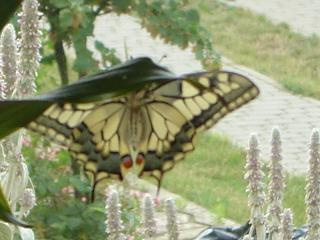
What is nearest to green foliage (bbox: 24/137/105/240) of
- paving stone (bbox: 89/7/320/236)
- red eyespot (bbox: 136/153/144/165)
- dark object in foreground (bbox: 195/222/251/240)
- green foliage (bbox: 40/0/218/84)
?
green foliage (bbox: 40/0/218/84)

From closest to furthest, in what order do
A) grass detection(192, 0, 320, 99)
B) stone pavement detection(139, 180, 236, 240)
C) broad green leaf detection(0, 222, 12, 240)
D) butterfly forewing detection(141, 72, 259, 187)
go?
broad green leaf detection(0, 222, 12, 240) → butterfly forewing detection(141, 72, 259, 187) → stone pavement detection(139, 180, 236, 240) → grass detection(192, 0, 320, 99)

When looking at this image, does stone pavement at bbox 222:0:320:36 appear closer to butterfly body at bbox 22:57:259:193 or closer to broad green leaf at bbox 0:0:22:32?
butterfly body at bbox 22:57:259:193

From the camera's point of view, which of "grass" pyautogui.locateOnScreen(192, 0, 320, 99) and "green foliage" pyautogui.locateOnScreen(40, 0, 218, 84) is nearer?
"green foliage" pyautogui.locateOnScreen(40, 0, 218, 84)

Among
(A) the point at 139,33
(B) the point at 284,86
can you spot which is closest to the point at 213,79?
(B) the point at 284,86

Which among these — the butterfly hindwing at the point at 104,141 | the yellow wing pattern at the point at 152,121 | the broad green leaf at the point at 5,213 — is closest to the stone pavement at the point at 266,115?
the butterfly hindwing at the point at 104,141

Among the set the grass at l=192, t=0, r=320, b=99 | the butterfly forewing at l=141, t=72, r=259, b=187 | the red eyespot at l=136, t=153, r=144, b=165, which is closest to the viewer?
the butterfly forewing at l=141, t=72, r=259, b=187

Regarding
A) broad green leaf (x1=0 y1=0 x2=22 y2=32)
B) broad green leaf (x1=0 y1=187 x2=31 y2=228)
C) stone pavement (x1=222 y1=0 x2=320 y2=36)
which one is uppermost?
stone pavement (x1=222 y1=0 x2=320 y2=36)

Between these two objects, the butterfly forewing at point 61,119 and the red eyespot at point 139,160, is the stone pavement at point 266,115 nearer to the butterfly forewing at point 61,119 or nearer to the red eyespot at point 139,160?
the red eyespot at point 139,160

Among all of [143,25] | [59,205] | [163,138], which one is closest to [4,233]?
[163,138]
